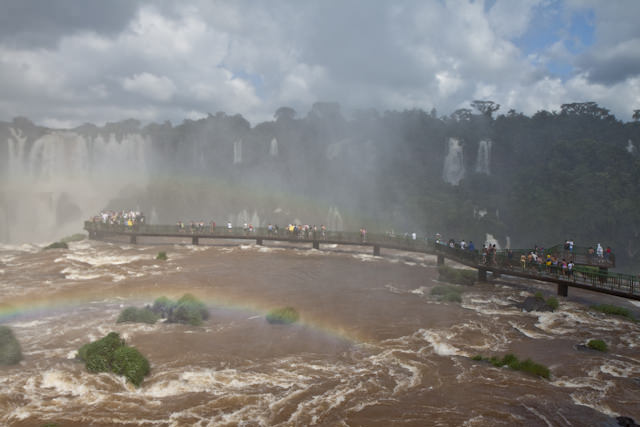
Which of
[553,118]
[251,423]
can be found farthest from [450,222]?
[251,423]

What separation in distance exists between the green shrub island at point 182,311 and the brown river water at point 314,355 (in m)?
0.40

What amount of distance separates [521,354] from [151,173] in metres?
73.5

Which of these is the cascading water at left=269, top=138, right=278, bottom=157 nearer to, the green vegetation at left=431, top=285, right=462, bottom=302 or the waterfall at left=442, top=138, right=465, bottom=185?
the waterfall at left=442, top=138, right=465, bottom=185

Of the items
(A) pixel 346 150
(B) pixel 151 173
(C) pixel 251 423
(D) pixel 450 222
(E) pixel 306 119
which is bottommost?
(C) pixel 251 423

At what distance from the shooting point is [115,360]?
10.6 metres

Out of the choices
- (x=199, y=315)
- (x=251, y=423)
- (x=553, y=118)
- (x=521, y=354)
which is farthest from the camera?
(x=553, y=118)

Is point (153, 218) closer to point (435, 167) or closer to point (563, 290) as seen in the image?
point (435, 167)

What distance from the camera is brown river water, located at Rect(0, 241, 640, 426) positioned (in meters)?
9.00

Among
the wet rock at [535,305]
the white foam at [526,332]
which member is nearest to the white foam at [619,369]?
the white foam at [526,332]

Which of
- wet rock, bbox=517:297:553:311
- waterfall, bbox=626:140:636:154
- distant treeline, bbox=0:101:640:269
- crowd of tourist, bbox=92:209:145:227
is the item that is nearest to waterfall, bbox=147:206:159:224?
distant treeline, bbox=0:101:640:269

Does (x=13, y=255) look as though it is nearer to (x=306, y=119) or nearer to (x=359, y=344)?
(x=359, y=344)

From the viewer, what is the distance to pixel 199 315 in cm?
1533

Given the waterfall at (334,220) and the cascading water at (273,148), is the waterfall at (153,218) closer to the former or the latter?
the cascading water at (273,148)

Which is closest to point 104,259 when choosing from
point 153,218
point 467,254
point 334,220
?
point 467,254
